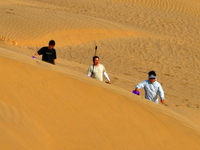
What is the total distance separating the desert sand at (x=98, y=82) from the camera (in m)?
4.36

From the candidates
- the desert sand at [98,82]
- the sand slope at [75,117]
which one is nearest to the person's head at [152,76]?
the desert sand at [98,82]

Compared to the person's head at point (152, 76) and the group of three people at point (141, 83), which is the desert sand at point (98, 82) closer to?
the group of three people at point (141, 83)

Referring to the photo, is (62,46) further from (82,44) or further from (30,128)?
(30,128)

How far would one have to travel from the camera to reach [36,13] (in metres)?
20.4

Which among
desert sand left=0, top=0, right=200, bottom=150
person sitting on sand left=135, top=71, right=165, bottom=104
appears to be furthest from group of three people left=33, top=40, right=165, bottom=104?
desert sand left=0, top=0, right=200, bottom=150

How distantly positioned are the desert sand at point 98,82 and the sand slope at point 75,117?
0.04ft

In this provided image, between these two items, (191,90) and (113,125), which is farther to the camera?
(191,90)

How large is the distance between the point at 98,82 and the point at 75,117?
1.08 meters

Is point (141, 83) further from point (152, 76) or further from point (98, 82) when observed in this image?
point (98, 82)

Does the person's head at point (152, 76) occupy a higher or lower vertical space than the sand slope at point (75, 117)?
higher

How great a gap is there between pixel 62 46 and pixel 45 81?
41.0 ft

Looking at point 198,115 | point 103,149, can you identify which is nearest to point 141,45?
point 198,115

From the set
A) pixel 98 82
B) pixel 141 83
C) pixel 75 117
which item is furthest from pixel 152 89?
pixel 75 117

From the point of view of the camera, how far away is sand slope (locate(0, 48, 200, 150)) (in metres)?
4.16
